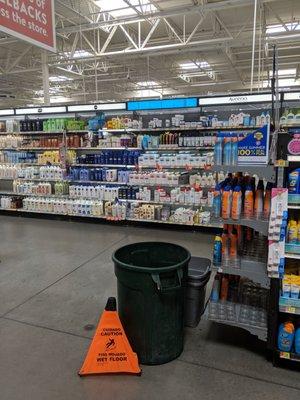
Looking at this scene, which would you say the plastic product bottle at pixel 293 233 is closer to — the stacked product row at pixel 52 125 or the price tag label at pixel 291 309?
the price tag label at pixel 291 309

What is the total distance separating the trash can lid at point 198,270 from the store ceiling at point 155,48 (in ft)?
15.4

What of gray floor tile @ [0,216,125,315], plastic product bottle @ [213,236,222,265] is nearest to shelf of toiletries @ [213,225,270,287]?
plastic product bottle @ [213,236,222,265]

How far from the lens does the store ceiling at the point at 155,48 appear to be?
8414 millimetres

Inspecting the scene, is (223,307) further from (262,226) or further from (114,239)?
(114,239)

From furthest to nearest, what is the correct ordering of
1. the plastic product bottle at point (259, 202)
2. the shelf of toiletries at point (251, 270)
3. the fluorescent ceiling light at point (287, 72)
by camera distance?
the fluorescent ceiling light at point (287, 72)
the plastic product bottle at point (259, 202)
the shelf of toiletries at point (251, 270)

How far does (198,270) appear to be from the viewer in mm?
3256

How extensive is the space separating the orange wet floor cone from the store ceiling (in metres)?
5.75

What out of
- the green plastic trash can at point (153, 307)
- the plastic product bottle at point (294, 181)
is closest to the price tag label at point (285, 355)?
the green plastic trash can at point (153, 307)

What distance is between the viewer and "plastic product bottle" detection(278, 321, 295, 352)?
104 inches

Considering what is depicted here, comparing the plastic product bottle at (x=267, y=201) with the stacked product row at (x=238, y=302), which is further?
the stacked product row at (x=238, y=302)

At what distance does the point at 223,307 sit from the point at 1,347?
2069 millimetres

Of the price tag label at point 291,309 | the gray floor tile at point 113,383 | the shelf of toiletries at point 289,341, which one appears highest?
the price tag label at point 291,309

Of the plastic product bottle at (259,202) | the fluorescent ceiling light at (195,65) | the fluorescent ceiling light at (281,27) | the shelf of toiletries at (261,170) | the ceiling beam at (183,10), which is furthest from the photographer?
the fluorescent ceiling light at (195,65)

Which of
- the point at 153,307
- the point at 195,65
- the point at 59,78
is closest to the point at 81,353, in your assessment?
the point at 153,307
